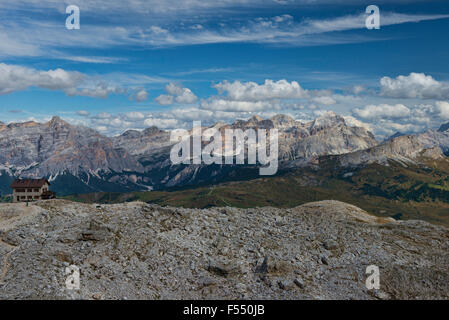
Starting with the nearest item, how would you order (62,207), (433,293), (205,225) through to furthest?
(433,293), (205,225), (62,207)

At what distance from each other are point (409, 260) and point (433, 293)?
5.28 metres

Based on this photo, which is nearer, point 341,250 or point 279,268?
point 279,268

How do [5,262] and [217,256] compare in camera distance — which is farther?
[217,256]

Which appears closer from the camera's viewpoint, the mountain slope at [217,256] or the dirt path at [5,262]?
the mountain slope at [217,256]

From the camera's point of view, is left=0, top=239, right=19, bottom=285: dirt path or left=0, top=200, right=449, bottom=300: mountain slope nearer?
left=0, top=200, right=449, bottom=300: mountain slope

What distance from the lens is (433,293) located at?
117 feet

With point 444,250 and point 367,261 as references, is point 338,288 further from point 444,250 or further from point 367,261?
point 444,250

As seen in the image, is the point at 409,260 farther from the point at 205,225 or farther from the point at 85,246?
the point at 85,246

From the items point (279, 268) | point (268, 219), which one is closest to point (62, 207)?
point (268, 219)

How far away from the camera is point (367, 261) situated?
40.1 metres
